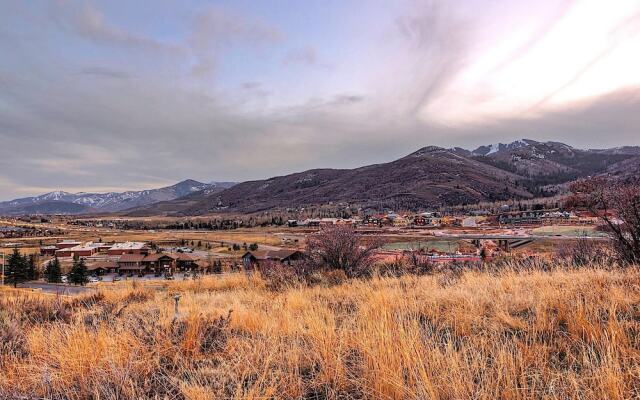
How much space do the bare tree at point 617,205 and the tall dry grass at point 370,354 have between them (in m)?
5.75

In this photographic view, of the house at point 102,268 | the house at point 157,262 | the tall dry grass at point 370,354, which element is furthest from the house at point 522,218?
the tall dry grass at point 370,354

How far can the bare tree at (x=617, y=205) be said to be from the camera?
32.3 feet

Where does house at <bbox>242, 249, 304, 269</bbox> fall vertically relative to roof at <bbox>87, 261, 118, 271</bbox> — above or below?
above

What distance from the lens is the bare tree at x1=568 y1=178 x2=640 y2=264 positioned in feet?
32.3

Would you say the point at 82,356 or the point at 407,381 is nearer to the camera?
the point at 407,381

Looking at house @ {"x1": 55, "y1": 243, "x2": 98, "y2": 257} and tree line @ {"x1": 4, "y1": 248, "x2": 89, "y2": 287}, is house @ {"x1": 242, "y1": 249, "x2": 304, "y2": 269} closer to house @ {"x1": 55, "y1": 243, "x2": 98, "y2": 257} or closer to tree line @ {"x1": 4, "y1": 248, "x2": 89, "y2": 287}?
tree line @ {"x1": 4, "y1": 248, "x2": 89, "y2": 287}

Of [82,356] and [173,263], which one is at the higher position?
[82,356]

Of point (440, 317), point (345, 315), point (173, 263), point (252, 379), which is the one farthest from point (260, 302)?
point (173, 263)

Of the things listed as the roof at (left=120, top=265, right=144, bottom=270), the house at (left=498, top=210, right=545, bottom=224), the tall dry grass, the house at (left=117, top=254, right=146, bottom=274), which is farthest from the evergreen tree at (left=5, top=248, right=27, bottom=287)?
the house at (left=498, top=210, right=545, bottom=224)

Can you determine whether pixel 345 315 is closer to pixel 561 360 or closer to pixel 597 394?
pixel 561 360

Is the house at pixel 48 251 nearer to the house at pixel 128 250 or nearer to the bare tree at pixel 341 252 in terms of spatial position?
the house at pixel 128 250

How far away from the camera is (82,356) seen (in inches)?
139

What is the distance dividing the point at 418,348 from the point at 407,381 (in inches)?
19.2

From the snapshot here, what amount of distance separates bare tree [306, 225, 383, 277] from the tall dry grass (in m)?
7.38
